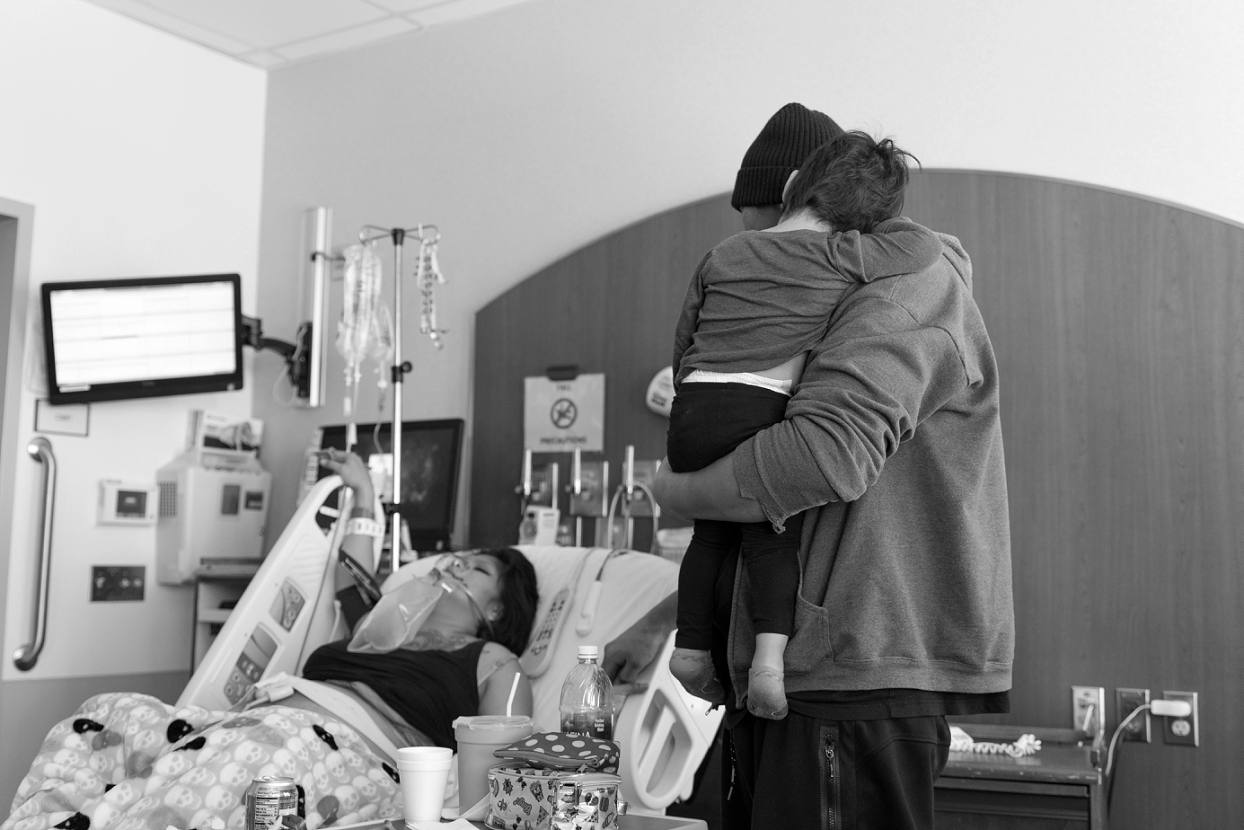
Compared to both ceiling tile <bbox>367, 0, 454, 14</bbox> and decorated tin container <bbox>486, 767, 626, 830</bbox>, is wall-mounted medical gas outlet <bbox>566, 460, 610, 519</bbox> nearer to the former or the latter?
ceiling tile <bbox>367, 0, 454, 14</bbox>

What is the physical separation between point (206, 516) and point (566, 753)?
9.01ft

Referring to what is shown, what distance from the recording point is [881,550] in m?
1.37

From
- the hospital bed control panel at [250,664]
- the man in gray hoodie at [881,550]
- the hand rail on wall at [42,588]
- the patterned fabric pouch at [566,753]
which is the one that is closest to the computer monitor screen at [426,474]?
the hospital bed control panel at [250,664]

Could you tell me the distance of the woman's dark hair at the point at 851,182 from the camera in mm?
1454

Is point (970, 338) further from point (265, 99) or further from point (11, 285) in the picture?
point (265, 99)

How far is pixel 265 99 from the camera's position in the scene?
4.47 m

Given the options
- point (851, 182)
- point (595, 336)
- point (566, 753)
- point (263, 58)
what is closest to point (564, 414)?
point (595, 336)

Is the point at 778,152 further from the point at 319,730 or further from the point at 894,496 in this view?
the point at 319,730

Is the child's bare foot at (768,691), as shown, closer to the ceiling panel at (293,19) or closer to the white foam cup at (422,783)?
the white foam cup at (422,783)

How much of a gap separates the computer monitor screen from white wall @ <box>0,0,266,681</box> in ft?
2.35

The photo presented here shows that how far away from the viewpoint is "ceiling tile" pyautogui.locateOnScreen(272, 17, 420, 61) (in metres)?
Answer: 4.05

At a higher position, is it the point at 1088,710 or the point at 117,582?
the point at 117,582

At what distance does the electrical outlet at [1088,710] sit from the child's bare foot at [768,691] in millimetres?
1625

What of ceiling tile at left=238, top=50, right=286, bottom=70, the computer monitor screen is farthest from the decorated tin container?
ceiling tile at left=238, top=50, right=286, bottom=70
